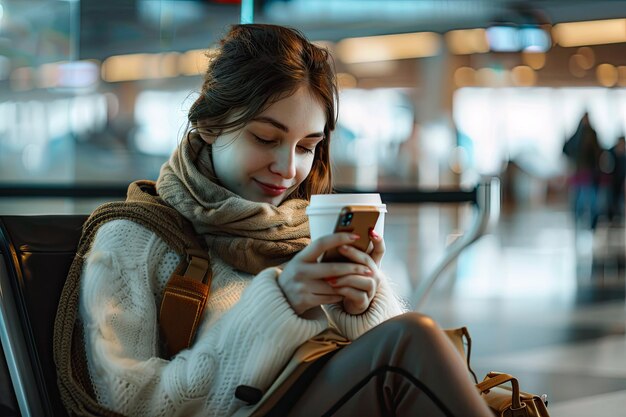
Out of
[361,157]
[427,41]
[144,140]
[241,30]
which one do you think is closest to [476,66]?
[427,41]

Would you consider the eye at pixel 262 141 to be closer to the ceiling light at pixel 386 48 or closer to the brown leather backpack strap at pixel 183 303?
the brown leather backpack strap at pixel 183 303

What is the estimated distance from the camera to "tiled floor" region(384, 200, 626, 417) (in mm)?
4301

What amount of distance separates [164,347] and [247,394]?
11.2 inches

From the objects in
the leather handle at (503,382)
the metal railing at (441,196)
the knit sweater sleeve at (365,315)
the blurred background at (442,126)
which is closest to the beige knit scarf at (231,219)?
the knit sweater sleeve at (365,315)

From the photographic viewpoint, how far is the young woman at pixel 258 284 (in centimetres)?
145

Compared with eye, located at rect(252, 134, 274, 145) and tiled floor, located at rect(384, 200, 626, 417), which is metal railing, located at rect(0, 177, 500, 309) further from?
eye, located at rect(252, 134, 274, 145)

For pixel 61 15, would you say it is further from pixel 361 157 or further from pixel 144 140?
pixel 361 157

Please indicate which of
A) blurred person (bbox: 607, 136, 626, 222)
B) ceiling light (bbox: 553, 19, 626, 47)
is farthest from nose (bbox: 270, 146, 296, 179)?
ceiling light (bbox: 553, 19, 626, 47)

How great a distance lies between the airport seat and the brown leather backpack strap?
0.24 m

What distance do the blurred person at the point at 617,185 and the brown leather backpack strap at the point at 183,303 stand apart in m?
12.3

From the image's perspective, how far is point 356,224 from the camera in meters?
1.44

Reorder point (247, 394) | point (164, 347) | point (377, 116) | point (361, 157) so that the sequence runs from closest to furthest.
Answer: point (247, 394) < point (164, 347) < point (361, 157) < point (377, 116)

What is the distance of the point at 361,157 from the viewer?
12.6 metres

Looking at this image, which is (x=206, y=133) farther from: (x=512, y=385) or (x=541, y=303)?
(x=541, y=303)
